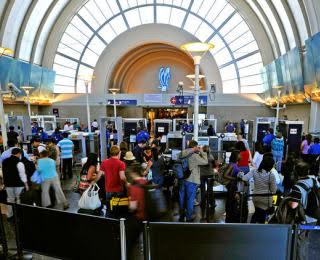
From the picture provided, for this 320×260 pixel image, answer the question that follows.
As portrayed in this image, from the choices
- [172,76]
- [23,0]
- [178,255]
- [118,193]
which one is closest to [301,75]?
[118,193]

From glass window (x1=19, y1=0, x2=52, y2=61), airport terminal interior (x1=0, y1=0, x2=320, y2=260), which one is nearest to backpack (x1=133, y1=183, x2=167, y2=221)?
airport terminal interior (x1=0, y1=0, x2=320, y2=260)

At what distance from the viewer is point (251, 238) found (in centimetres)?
236

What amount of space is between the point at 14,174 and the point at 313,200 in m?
5.11

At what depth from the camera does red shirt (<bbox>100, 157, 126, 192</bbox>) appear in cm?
435

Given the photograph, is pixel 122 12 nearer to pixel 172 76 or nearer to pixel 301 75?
pixel 172 76

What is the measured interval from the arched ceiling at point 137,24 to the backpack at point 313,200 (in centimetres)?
1958

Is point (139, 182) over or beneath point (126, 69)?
beneath

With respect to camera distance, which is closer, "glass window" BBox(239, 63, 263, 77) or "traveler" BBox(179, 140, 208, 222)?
"traveler" BBox(179, 140, 208, 222)

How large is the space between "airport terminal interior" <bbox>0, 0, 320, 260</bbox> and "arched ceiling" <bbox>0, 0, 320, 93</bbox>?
0.35 feet

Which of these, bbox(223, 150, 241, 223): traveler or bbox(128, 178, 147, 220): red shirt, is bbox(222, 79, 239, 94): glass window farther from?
bbox(128, 178, 147, 220): red shirt

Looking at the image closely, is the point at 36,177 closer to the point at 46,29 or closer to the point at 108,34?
the point at 46,29

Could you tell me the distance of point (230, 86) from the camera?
24281 millimetres

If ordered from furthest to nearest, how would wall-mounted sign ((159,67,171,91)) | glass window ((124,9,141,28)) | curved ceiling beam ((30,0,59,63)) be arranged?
wall-mounted sign ((159,67,171,91)) → glass window ((124,9,141,28)) → curved ceiling beam ((30,0,59,63))

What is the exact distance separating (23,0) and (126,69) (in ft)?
41.3
